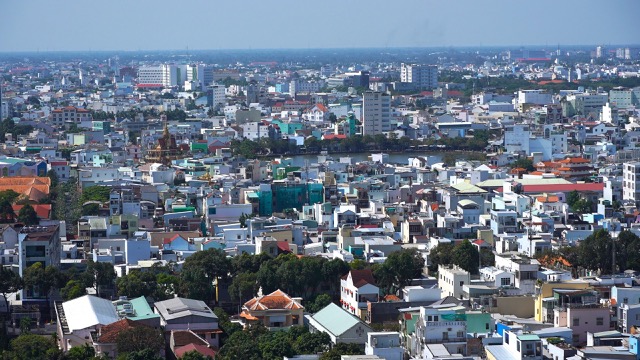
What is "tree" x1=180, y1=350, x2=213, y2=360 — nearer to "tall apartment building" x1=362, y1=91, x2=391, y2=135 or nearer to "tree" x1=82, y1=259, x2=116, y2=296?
"tree" x1=82, y1=259, x2=116, y2=296

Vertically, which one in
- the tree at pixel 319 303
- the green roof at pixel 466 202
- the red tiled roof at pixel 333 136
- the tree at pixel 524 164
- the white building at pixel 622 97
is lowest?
the red tiled roof at pixel 333 136

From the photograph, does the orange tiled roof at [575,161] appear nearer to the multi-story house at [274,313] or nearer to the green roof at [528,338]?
the multi-story house at [274,313]

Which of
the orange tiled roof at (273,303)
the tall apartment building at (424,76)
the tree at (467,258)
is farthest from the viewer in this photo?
the tall apartment building at (424,76)

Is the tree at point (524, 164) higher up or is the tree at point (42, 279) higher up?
the tree at point (42, 279)

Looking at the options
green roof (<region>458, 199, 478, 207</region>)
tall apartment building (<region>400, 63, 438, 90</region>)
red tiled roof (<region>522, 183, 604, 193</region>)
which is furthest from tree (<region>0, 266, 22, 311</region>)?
tall apartment building (<region>400, 63, 438, 90</region>)

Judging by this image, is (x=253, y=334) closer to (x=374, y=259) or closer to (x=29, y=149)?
(x=374, y=259)

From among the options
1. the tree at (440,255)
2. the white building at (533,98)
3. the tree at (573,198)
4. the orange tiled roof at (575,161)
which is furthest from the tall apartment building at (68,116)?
the tree at (440,255)
